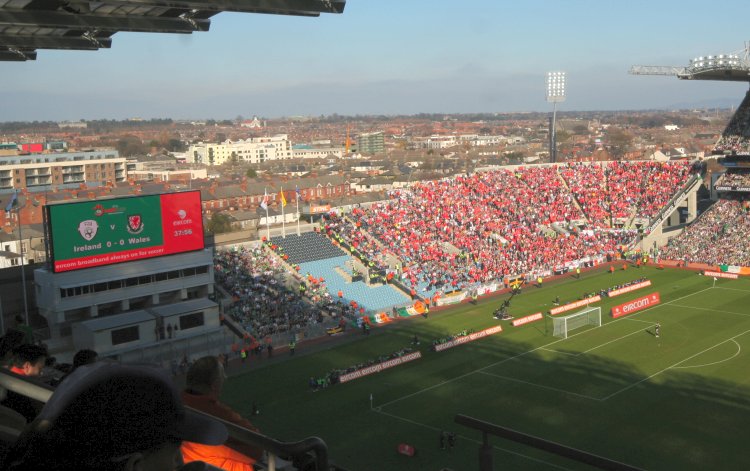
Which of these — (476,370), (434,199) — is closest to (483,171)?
(434,199)

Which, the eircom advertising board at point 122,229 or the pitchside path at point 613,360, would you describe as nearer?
the pitchside path at point 613,360

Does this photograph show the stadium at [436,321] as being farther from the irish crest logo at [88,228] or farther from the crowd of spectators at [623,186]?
the crowd of spectators at [623,186]

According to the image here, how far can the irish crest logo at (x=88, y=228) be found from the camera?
33438 mm

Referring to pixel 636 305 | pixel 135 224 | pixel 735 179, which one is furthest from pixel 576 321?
pixel 735 179

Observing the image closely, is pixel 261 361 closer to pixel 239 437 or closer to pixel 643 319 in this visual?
pixel 643 319

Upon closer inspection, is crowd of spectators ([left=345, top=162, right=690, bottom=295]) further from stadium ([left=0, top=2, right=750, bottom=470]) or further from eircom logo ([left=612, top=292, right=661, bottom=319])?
eircom logo ([left=612, top=292, right=661, bottom=319])

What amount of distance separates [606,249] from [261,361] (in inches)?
1397

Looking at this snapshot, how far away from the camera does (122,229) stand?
34562 millimetres

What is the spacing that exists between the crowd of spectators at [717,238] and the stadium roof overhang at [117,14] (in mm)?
53966

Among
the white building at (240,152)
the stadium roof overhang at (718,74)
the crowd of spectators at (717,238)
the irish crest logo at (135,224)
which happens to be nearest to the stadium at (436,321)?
the irish crest logo at (135,224)

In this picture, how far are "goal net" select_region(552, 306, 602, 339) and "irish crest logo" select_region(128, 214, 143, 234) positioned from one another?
70.2ft

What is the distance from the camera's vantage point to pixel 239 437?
116 inches

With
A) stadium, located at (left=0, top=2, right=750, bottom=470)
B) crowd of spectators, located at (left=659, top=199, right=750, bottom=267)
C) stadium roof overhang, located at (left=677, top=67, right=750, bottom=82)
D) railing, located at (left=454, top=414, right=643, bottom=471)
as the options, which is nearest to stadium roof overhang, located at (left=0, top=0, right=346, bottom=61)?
stadium, located at (left=0, top=2, right=750, bottom=470)

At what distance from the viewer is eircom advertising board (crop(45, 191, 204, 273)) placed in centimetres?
3303
